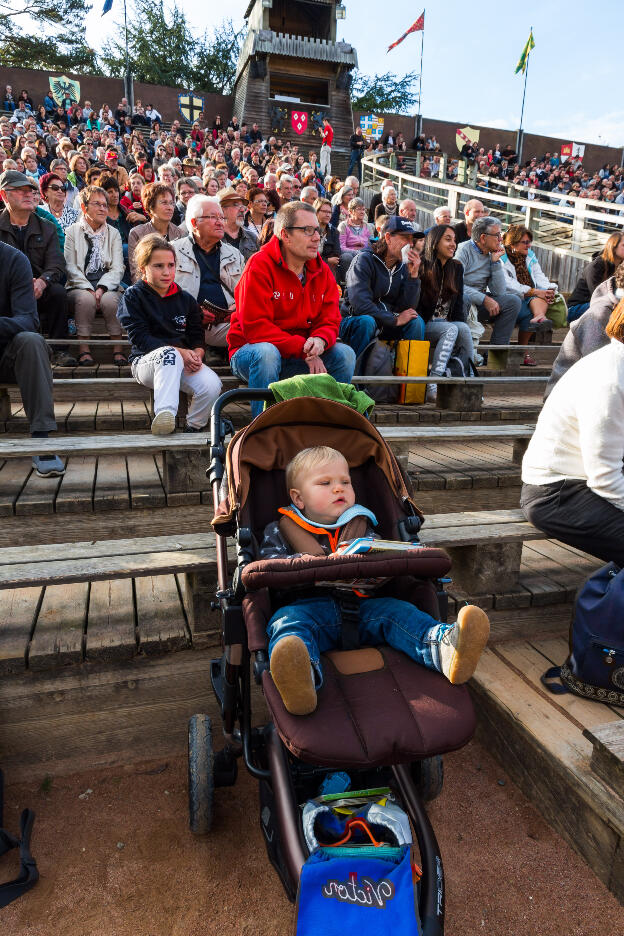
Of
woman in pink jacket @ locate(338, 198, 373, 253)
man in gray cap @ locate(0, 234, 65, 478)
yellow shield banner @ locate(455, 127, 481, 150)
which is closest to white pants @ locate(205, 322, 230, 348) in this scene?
man in gray cap @ locate(0, 234, 65, 478)

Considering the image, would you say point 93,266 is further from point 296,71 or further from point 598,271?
point 296,71

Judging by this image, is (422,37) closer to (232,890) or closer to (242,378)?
(242,378)

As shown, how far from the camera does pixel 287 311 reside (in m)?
3.86

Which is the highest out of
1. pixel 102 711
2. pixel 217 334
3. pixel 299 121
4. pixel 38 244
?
pixel 299 121

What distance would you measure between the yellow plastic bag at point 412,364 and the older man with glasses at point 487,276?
4.64 ft

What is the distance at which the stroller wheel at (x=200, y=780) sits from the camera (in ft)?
6.55

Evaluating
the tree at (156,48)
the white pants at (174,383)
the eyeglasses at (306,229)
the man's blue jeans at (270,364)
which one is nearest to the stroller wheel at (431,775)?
the man's blue jeans at (270,364)

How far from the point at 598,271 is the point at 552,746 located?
4.97 meters

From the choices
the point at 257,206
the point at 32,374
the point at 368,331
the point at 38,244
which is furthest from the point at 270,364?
the point at 257,206

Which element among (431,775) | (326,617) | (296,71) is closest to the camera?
(326,617)

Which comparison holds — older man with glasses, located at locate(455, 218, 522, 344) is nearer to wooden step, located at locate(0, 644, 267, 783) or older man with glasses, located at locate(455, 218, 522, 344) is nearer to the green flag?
wooden step, located at locate(0, 644, 267, 783)

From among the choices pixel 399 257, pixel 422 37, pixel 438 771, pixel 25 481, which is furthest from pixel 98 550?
pixel 422 37

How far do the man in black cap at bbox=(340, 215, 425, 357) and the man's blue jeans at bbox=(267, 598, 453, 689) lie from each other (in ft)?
11.1

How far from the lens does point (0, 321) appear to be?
342cm
